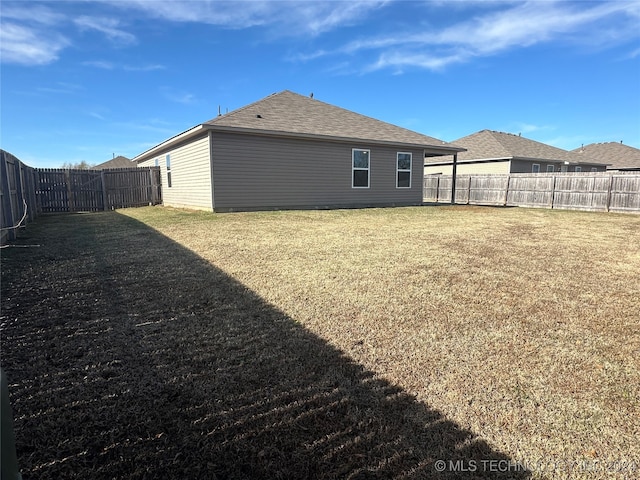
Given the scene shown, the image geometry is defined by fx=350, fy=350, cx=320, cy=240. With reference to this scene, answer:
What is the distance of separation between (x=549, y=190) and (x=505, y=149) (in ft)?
25.4

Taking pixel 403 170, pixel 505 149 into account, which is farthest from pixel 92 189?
pixel 505 149

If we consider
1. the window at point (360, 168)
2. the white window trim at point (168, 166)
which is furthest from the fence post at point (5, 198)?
the window at point (360, 168)

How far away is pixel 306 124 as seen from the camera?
46.4ft

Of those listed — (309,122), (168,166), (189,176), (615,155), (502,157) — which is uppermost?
(615,155)

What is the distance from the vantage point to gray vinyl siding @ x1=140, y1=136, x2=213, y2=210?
41.0ft

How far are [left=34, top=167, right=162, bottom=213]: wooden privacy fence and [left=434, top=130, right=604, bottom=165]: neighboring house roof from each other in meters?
20.8

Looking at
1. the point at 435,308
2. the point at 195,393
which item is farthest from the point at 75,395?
the point at 435,308

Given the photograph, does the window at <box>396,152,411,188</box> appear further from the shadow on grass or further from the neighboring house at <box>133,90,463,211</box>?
the shadow on grass

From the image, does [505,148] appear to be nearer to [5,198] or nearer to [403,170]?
[403,170]

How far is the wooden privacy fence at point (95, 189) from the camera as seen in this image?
15125 millimetres

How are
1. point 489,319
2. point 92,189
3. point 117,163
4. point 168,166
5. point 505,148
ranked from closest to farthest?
point 489,319
point 92,189
point 168,166
point 505,148
point 117,163

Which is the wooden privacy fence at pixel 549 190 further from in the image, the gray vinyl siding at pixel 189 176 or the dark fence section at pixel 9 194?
the dark fence section at pixel 9 194

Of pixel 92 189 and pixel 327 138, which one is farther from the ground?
pixel 327 138

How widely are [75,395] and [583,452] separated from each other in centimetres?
286
